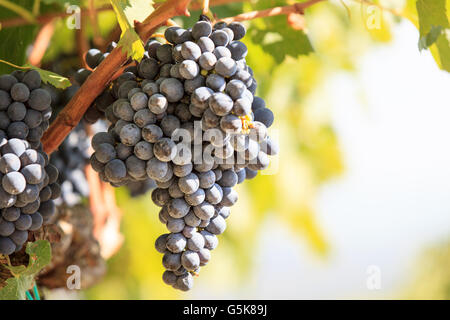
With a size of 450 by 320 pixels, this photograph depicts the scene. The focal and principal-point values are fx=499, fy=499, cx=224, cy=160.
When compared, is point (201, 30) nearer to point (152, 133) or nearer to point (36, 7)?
point (152, 133)

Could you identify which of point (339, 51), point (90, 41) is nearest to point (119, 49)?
point (90, 41)

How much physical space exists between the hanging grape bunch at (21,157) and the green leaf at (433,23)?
0.49 meters

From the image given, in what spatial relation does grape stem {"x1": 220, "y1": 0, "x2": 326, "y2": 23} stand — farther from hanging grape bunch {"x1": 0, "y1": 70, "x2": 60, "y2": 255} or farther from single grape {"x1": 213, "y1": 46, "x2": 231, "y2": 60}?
hanging grape bunch {"x1": 0, "y1": 70, "x2": 60, "y2": 255}

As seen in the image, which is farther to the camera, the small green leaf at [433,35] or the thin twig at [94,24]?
the thin twig at [94,24]

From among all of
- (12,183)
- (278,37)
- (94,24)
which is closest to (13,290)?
(12,183)

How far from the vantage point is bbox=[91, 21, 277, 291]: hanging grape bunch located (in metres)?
0.56

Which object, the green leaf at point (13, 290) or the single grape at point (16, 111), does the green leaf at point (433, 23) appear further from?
the green leaf at point (13, 290)

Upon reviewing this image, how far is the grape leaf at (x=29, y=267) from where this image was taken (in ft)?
2.18

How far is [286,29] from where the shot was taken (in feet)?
3.07

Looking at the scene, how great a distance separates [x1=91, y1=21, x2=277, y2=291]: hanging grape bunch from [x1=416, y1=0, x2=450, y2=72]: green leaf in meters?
0.23

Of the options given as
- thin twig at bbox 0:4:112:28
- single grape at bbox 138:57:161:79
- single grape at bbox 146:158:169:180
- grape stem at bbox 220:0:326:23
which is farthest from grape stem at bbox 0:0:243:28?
single grape at bbox 146:158:169:180

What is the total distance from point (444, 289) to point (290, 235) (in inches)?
161

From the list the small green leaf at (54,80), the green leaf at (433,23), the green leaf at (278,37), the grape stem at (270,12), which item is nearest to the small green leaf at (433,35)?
the green leaf at (433,23)
